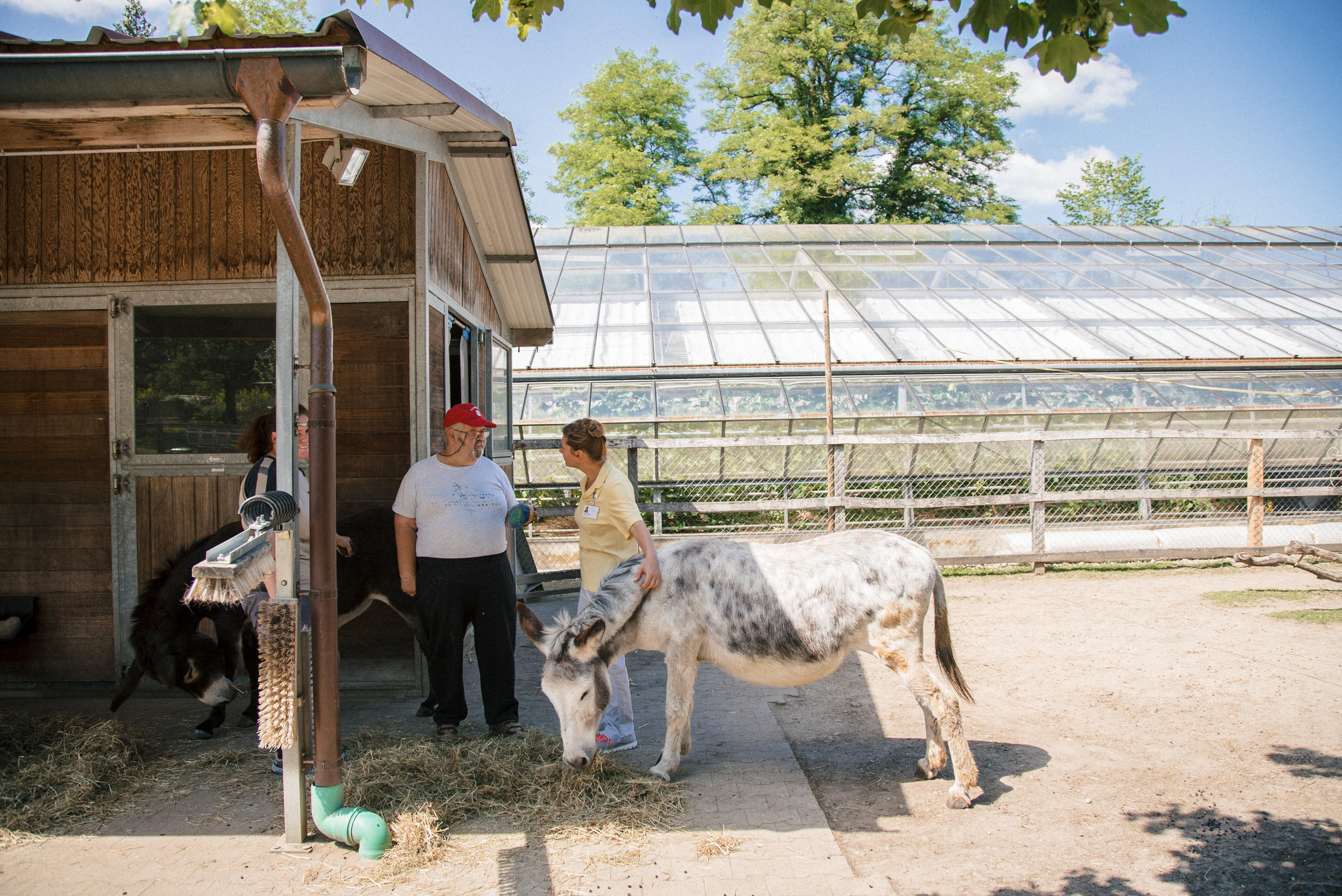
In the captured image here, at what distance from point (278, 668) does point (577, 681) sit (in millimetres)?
1246

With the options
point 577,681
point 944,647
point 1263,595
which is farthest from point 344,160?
point 1263,595

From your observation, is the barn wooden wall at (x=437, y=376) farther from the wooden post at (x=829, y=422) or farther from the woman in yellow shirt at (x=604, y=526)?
the wooden post at (x=829, y=422)

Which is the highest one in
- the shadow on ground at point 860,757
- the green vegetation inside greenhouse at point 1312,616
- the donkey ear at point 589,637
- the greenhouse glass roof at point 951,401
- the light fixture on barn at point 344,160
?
the light fixture on barn at point 344,160

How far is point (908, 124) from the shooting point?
90.1ft

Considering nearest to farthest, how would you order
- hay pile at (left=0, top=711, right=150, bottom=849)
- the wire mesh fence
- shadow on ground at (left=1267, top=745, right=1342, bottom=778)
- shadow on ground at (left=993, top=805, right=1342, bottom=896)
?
shadow on ground at (left=993, top=805, right=1342, bottom=896) < hay pile at (left=0, top=711, right=150, bottom=849) < shadow on ground at (left=1267, top=745, right=1342, bottom=778) < the wire mesh fence

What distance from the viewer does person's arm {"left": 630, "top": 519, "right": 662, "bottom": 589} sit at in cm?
400

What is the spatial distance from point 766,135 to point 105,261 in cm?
2393

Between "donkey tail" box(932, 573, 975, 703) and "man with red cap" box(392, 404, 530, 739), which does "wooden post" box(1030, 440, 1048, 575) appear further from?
"man with red cap" box(392, 404, 530, 739)

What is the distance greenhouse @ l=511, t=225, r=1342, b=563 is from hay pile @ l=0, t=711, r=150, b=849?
6.35 metres

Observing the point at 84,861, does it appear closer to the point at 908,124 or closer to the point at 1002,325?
the point at 1002,325

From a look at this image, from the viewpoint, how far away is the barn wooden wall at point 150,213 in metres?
5.51

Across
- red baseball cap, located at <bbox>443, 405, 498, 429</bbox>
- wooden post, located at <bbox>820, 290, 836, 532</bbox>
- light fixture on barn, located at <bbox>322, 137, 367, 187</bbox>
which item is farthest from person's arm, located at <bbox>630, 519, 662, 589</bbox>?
wooden post, located at <bbox>820, 290, 836, 532</bbox>

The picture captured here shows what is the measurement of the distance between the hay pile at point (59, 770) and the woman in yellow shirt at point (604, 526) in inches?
93.1

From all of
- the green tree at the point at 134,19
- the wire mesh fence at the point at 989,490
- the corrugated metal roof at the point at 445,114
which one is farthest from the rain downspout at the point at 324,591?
the green tree at the point at 134,19
